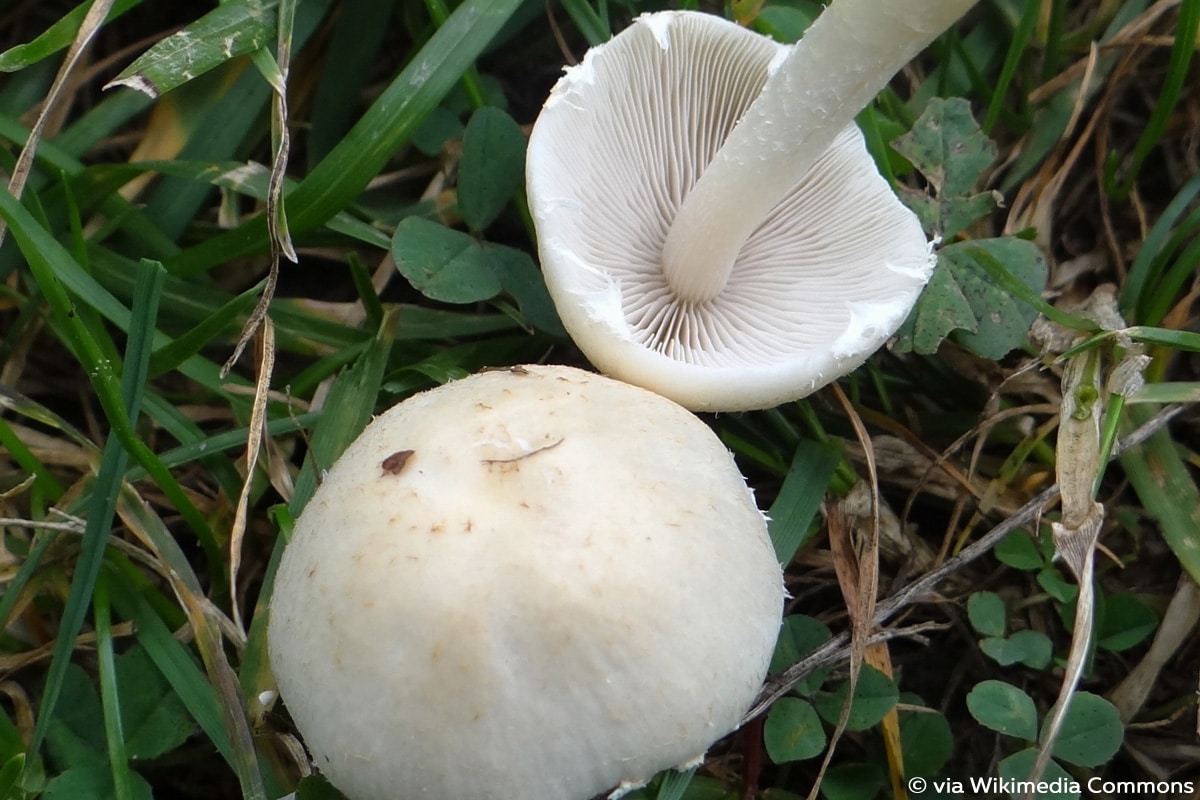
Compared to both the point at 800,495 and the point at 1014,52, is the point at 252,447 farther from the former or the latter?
the point at 1014,52

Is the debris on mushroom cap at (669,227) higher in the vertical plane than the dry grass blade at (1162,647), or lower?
higher

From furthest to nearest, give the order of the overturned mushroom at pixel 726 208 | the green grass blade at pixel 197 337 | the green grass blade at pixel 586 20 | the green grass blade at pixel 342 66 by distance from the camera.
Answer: the green grass blade at pixel 342 66 → the green grass blade at pixel 586 20 → the green grass blade at pixel 197 337 → the overturned mushroom at pixel 726 208

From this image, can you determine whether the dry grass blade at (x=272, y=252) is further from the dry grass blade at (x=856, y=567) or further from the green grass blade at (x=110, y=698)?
the dry grass blade at (x=856, y=567)

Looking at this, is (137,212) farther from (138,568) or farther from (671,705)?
(671,705)

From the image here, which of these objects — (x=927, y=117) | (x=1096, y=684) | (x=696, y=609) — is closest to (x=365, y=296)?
(x=696, y=609)

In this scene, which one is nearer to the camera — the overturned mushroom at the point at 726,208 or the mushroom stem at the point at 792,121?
the mushroom stem at the point at 792,121

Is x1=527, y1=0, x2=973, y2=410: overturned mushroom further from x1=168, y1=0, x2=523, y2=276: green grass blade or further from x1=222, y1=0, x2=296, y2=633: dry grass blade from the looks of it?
x1=222, y1=0, x2=296, y2=633: dry grass blade

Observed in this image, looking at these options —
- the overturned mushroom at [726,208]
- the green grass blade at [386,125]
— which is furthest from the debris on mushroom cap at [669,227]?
the green grass blade at [386,125]

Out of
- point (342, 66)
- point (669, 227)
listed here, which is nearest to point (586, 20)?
point (669, 227)
